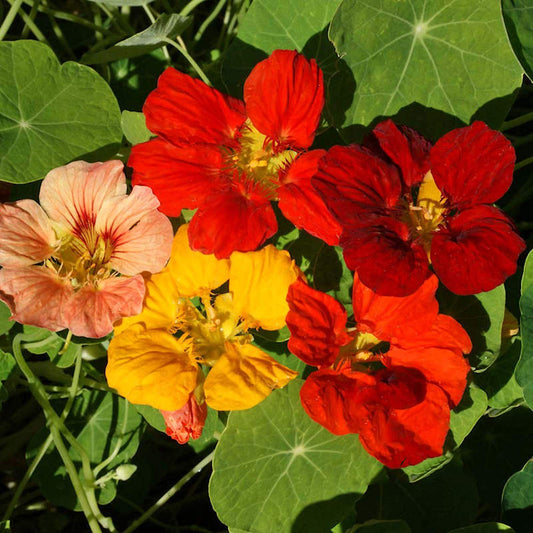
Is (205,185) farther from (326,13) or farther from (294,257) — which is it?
(326,13)

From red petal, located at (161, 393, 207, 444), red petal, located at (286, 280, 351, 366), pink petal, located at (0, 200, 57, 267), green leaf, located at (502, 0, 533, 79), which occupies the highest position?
green leaf, located at (502, 0, 533, 79)

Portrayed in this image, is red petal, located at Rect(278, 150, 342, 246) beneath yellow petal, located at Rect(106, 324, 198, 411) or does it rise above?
above

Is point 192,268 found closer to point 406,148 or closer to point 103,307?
point 103,307

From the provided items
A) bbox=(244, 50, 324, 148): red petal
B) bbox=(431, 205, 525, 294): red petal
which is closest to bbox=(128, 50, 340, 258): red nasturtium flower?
bbox=(244, 50, 324, 148): red petal

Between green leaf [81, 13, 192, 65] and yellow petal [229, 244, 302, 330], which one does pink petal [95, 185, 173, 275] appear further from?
green leaf [81, 13, 192, 65]

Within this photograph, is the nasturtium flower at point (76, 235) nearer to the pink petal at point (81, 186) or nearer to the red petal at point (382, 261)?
the pink petal at point (81, 186)

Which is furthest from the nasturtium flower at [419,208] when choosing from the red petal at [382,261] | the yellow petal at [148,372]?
the yellow petal at [148,372]

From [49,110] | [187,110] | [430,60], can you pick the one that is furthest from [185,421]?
[430,60]
